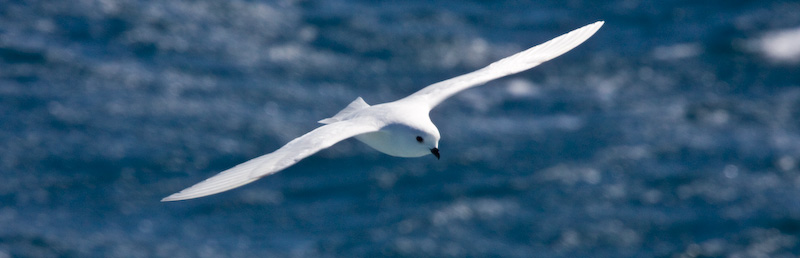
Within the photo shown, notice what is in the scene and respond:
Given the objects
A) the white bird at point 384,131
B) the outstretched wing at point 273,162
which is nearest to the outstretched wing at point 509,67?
the white bird at point 384,131

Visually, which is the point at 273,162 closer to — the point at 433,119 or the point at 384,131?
the point at 384,131

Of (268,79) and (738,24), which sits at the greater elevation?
(738,24)

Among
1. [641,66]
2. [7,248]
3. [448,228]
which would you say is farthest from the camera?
[641,66]

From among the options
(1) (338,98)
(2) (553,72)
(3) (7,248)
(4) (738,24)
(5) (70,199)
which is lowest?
(3) (7,248)

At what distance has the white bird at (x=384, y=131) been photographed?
859 centimetres

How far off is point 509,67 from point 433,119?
26.1 m

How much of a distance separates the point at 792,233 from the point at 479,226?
12.5 m

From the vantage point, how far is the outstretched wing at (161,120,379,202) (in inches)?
320

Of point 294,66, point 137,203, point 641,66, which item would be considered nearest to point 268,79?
point 294,66

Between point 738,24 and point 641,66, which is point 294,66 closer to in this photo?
point 641,66

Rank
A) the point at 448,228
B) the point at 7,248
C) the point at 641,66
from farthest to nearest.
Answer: the point at 641,66 → the point at 448,228 → the point at 7,248

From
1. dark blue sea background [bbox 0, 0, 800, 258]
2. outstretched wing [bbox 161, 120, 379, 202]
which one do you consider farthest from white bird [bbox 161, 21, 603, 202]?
dark blue sea background [bbox 0, 0, 800, 258]

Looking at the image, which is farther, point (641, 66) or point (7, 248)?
point (641, 66)

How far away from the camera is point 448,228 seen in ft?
122
